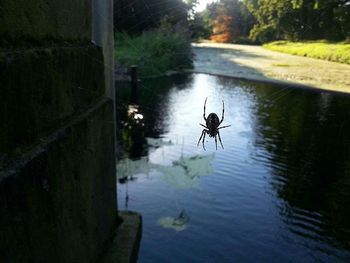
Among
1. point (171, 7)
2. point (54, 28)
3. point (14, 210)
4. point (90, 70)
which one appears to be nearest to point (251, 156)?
point (90, 70)

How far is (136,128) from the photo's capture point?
1512cm

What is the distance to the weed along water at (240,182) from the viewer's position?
7.38 meters

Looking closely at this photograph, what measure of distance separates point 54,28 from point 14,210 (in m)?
1.62

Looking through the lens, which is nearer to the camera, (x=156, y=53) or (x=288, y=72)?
(x=288, y=72)

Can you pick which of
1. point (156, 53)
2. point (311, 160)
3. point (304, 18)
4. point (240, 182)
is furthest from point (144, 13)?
point (240, 182)

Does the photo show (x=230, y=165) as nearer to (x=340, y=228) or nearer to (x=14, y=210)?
(x=340, y=228)

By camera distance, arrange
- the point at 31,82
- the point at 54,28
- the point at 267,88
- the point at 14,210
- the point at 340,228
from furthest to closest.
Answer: the point at 267,88 → the point at 340,228 → the point at 54,28 → the point at 31,82 → the point at 14,210

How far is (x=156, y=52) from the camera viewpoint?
31.1 metres

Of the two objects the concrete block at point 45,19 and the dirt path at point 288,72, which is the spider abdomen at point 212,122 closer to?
the concrete block at point 45,19

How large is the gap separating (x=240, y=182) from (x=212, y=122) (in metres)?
3.77

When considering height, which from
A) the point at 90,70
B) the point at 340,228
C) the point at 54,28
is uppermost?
the point at 54,28

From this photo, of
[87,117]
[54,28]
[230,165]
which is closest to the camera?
[54,28]

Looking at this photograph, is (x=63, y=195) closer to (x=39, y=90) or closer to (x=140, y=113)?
(x=39, y=90)

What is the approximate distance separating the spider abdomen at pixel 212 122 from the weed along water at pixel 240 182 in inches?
80.1
